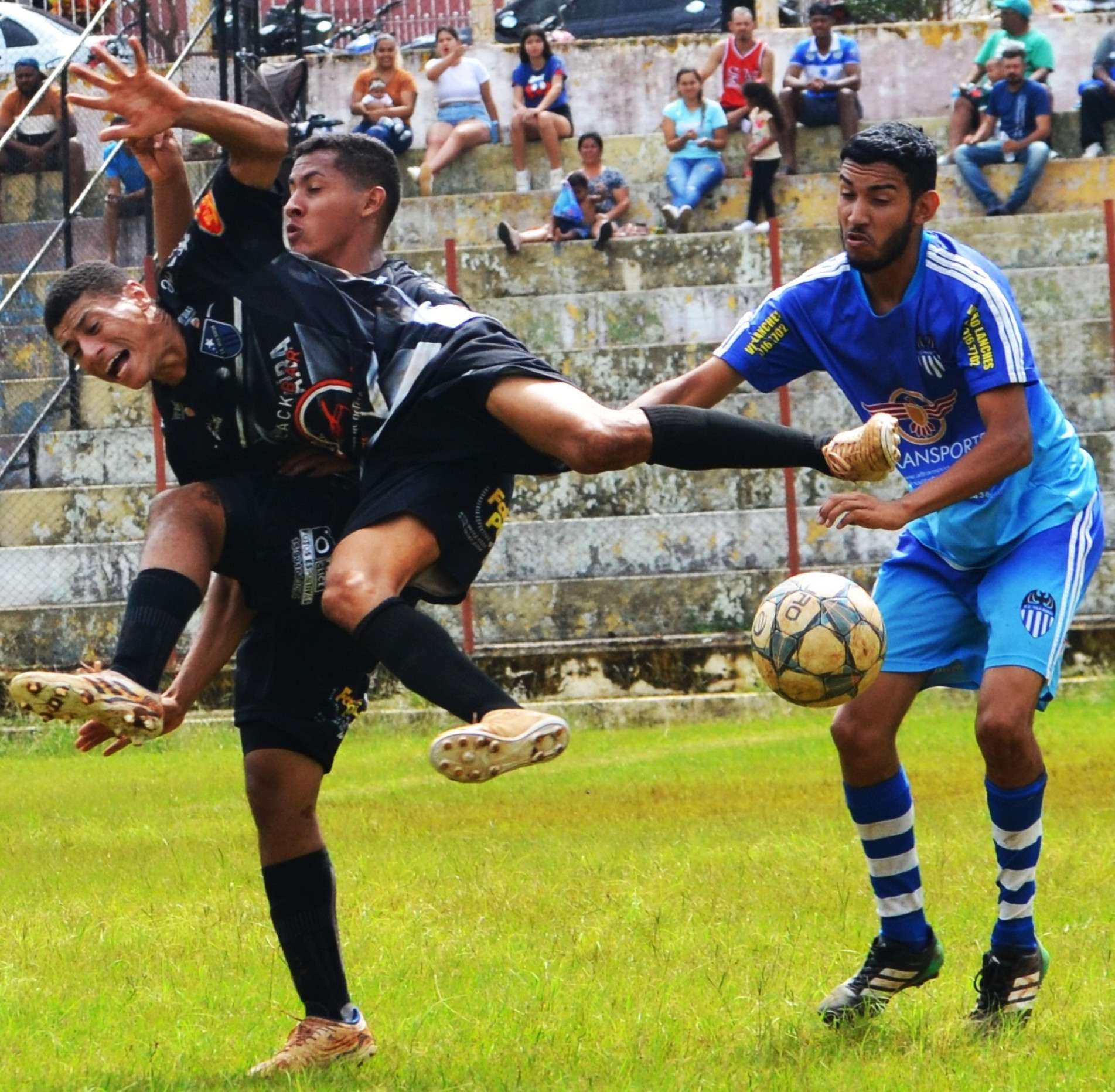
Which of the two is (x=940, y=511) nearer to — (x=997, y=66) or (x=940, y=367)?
(x=940, y=367)

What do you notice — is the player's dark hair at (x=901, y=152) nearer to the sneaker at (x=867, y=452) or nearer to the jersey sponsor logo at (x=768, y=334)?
the jersey sponsor logo at (x=768, y=334)

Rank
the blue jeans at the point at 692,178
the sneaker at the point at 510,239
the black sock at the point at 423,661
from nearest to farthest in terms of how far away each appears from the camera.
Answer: the black sock at the point at 423,661, the sneaker at the point at 510,239, the blue jeans at the point at 692,178

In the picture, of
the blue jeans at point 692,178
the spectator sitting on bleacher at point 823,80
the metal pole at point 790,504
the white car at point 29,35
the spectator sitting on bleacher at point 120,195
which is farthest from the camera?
the white car at point 29,35

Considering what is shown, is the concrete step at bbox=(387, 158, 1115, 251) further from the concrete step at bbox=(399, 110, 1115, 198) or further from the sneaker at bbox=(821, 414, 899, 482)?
the sneaker at bbox=(821, 414, 899, 482)

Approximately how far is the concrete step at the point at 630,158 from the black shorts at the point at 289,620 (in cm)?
1465

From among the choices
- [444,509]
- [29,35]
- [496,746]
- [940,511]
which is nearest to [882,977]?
[940,511]

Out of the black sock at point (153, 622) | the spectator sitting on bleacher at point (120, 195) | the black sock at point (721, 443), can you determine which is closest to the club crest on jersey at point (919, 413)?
the black sock at point (721, 443)

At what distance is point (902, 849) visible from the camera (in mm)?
5496

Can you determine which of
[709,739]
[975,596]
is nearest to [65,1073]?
[975,596]

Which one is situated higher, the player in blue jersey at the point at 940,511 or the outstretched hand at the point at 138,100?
the outstretched hand at the point at 138,100

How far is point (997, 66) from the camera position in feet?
60.4

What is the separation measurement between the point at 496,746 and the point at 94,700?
3.21 ft

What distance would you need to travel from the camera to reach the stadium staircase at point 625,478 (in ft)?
46.4

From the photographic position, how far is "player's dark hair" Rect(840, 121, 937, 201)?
536 cm
